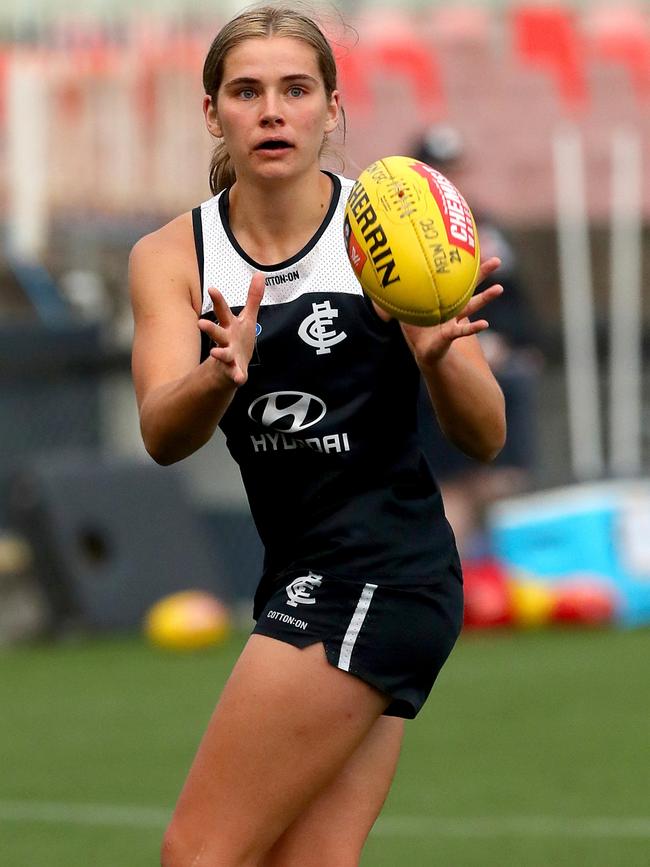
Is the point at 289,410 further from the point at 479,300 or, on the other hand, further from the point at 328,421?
the point at 479,300

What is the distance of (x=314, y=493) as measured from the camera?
3.54 m

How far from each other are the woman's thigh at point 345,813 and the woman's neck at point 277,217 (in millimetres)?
943

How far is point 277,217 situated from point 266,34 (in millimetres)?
341

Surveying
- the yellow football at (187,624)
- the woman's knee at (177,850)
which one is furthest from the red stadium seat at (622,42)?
the woman's knee at (177,850)

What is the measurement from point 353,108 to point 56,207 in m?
2.43

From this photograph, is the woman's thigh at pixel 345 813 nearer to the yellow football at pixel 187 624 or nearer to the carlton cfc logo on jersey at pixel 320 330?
the carlton cfc logo on jersey at pixel 320 330

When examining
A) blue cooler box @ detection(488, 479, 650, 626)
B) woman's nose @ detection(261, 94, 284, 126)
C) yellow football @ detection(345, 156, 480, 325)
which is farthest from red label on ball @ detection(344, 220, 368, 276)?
blue cooler box @ detection(488, 479, 650, 626)

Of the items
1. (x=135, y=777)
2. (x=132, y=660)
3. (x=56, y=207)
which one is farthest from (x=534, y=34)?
(x=135, y=777)

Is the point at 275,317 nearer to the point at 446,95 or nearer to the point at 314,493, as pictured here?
the point at 314,493

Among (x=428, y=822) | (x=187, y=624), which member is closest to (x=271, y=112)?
(x=428, y=822)

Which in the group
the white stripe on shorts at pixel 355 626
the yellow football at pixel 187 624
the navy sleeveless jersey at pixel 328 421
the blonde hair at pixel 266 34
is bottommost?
the yellow football at pixel 187 624

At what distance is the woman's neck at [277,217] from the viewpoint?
3.56 m

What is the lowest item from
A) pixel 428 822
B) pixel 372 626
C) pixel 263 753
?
pixel 428 822

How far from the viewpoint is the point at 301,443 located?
3516 millimetres
